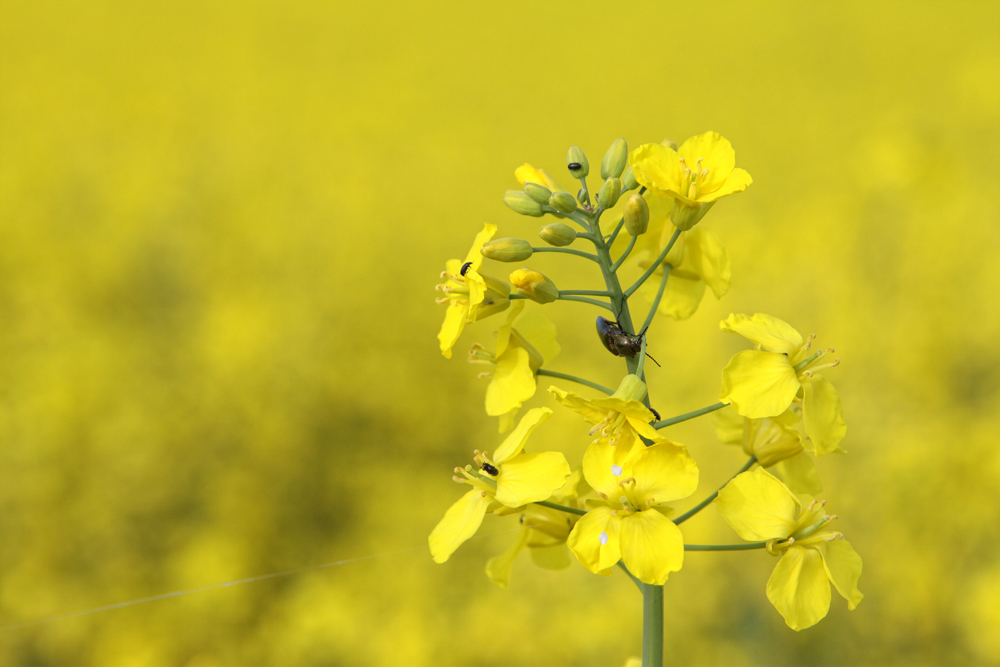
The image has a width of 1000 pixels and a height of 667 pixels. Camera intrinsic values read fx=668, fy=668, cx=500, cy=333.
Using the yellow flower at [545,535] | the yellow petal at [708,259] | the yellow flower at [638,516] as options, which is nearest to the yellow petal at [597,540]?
the yellow flower at [638,516]

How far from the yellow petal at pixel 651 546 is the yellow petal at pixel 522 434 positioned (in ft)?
0.27

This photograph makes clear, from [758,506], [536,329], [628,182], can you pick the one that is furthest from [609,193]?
[758,506]

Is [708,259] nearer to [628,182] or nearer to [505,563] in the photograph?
[628,182]

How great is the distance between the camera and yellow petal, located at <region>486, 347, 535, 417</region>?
0.52 metres

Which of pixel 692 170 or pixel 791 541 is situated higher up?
pixel 692 170

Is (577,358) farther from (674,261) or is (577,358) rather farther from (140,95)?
(140,95)

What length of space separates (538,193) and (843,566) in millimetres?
343

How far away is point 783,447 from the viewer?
1.75 feet

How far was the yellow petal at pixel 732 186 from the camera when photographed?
46 centimetres

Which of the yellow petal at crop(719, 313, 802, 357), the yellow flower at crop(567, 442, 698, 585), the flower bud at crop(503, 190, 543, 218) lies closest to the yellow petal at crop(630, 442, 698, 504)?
the yellow flower at crop(567, 442, 698, 585)

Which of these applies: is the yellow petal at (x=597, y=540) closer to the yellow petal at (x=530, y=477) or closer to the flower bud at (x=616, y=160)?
the yellow petal at (x=530, y=477)

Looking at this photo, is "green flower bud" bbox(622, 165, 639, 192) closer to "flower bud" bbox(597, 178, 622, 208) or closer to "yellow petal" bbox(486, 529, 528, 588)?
"flower bud" bbox(597, 178, 622, 208)

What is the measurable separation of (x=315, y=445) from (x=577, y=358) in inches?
31.5

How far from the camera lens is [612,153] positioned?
Result: 21.1 inches
